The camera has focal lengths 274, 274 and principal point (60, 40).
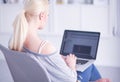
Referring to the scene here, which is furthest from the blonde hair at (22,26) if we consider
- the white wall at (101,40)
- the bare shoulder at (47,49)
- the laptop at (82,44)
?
the white wall at (101,40)

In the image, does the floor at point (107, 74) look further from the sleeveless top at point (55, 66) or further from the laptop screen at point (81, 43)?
the sleeveless top at point (55, 66)

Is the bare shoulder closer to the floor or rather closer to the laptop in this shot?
the laptop

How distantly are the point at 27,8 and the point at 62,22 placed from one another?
152cm

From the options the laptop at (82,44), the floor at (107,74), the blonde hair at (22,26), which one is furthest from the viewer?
the floor at (107,74)

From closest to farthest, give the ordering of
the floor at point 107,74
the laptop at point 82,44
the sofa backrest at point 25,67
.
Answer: the sofa backrest at point 25,67 → the laptop at point 82,44 → the floor at point 107,74

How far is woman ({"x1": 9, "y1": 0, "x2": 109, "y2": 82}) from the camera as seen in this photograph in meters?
1.21

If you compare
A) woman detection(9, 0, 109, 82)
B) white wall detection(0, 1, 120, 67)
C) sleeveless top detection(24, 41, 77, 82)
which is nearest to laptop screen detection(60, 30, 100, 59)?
woman detection(9, 0, 109, 82)

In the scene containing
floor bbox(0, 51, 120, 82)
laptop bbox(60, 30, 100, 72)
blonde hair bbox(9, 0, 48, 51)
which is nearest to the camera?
blonde hair bbox(9, 0, 48, 51)

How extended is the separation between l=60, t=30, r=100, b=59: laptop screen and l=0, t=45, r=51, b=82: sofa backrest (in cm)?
48

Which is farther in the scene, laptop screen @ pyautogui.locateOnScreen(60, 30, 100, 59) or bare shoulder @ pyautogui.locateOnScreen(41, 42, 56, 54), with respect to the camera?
laptop screen @ pyautogui.locateOnScreen(60, 30, 100, 59)

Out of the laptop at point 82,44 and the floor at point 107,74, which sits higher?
the laptop at point 82,44

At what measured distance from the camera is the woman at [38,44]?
1209 millimetres

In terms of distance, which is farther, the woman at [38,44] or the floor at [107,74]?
the floor at [107,74]

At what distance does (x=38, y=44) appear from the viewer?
1248 mm
